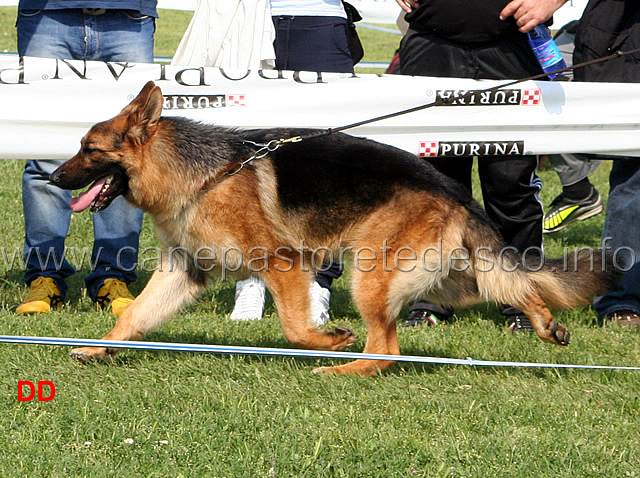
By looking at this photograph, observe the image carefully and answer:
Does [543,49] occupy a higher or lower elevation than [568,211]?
higher

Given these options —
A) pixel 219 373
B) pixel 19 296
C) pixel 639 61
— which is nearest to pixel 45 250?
pixel 19 296

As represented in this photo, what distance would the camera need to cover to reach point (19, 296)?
5.56 m

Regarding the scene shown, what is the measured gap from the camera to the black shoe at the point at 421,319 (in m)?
5.29

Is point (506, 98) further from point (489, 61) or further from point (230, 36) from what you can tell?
point (230, 36)

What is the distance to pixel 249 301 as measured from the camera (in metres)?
5.41

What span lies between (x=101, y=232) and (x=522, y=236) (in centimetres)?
272

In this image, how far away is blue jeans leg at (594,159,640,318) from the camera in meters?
5.29

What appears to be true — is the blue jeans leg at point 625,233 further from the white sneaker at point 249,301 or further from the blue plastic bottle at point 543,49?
the white sneaker at point 249,301

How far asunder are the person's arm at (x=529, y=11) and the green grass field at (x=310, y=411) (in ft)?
5.90

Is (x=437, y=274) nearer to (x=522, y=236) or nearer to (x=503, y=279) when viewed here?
(x=503, y=279)

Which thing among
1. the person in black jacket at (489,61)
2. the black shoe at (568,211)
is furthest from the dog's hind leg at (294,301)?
the black shoe at (568,211)

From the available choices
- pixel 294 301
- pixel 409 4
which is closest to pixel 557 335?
pixel 294 301

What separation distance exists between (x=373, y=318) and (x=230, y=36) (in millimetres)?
2258

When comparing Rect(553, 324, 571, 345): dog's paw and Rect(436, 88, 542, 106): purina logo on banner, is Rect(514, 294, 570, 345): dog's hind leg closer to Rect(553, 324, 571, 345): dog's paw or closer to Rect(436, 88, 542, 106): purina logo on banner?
Rect(553, 324, 571, 345): dog's paw
